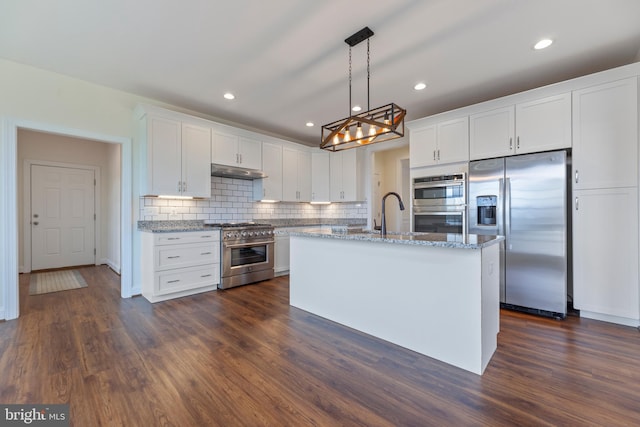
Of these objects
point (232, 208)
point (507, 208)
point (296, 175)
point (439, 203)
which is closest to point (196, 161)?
point (232, 208)

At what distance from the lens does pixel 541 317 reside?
2.94 m

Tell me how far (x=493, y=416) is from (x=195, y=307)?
9.73 ft

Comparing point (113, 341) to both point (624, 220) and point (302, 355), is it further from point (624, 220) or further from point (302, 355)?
point (624, 220)

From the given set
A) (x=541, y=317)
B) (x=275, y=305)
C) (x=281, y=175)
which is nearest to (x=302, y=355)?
(x=275, y=305)

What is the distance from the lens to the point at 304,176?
548 cm

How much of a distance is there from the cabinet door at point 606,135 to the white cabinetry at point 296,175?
12.9ft

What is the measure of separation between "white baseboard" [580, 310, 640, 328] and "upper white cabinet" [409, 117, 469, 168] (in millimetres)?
2042

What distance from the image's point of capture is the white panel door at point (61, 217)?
5133 mm

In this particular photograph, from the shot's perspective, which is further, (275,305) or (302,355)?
(275,305)

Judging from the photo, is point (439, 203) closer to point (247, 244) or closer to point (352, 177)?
point (352, 177)

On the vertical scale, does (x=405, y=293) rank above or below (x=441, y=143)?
below

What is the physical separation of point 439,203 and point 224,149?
10.6 feet

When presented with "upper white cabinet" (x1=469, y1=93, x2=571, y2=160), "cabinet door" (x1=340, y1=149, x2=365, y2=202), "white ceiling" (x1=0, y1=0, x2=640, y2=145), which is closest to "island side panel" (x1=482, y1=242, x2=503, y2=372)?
"upper white cabinet" (x1=469, y1=93, x2=571, y2=160)

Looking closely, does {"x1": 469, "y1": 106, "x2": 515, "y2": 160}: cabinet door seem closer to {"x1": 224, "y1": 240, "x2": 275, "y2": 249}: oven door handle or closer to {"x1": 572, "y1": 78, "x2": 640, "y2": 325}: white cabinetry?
{"x1": 572, "y1": 78, "x2": 640, "y2": 325}: white cabinetry
